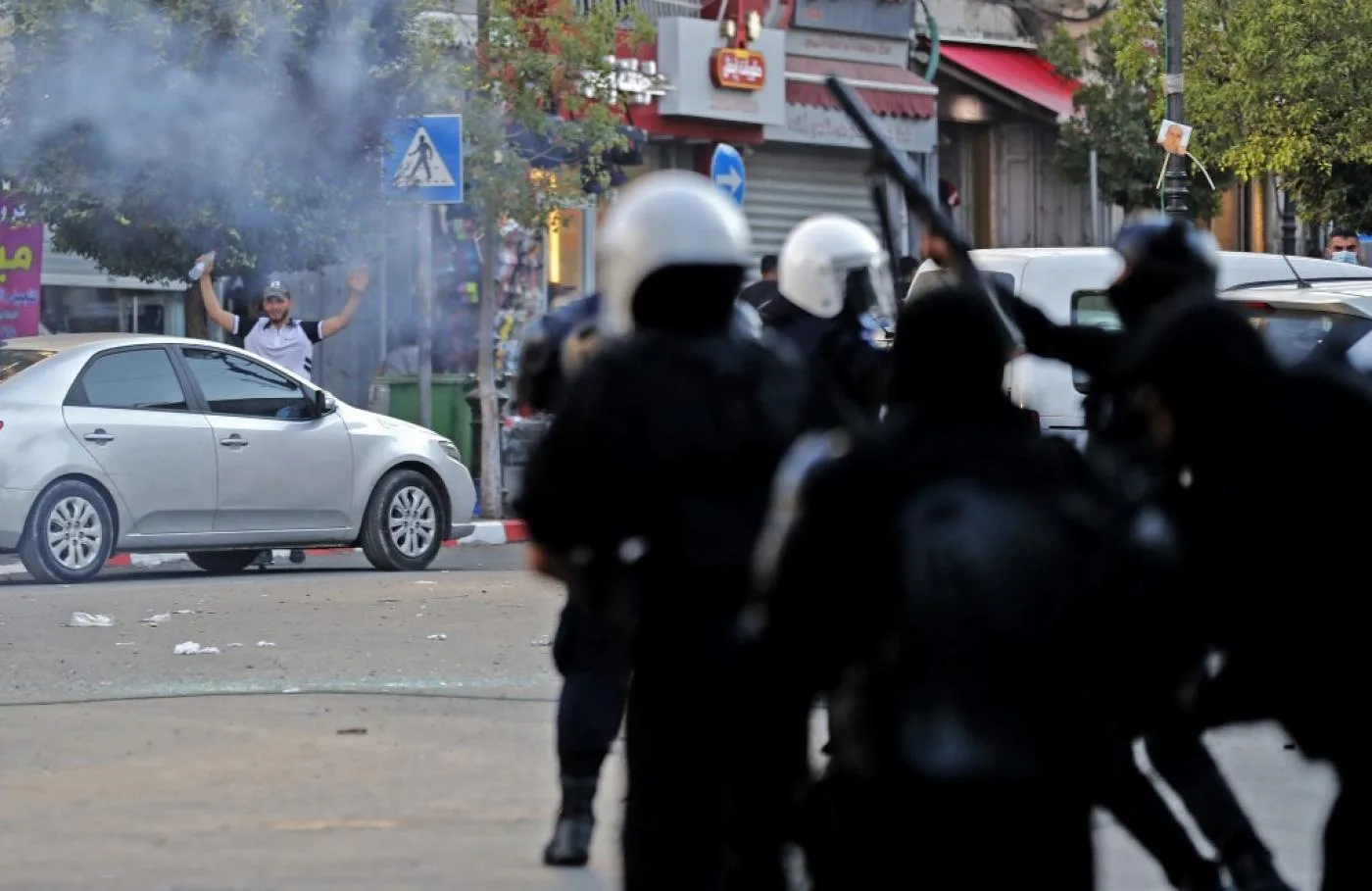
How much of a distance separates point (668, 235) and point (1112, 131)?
91.6ft

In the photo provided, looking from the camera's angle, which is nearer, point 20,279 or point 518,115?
point 20,279

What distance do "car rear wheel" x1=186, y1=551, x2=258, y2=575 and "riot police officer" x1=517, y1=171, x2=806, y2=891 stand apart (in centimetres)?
1191

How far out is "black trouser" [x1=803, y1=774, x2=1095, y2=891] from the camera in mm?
3424

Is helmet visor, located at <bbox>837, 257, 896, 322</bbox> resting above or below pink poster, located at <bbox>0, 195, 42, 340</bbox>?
below

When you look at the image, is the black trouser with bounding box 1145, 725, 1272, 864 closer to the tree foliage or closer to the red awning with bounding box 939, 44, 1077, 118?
the tree foliage

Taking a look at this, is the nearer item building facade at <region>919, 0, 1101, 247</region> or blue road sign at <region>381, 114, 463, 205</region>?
blue road sign at <region>381, 114, 463, 205</region>

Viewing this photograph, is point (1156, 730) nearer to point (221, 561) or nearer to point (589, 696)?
point (589, 696)

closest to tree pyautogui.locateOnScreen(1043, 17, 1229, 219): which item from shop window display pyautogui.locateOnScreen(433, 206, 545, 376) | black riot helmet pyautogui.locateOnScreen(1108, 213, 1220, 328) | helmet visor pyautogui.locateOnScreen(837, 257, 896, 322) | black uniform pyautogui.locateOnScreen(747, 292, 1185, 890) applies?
shop window display pyautogui.locateOnScreen(433, 206, 545, 376)

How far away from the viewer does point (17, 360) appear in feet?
47.7

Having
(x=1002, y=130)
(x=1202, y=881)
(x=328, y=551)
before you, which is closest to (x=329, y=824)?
(x=1202, y=881)

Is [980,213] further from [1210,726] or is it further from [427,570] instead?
[1210,726]

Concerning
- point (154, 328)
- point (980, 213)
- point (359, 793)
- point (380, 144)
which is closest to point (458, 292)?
point (154, 328)

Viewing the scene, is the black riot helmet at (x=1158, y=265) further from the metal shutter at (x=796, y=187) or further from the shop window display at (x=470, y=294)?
the metal shutter at (x=796, y=187)

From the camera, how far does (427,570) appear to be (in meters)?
15.9
